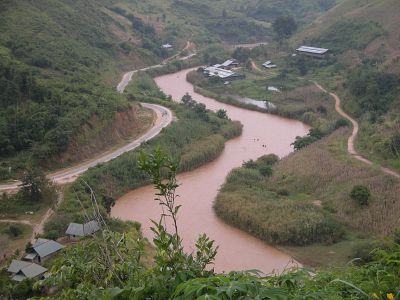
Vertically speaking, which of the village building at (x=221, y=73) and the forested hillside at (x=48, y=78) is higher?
the forested hillside at (x=48, y=78)

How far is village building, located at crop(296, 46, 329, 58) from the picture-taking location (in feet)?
157

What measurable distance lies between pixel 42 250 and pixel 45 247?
0.22 meters

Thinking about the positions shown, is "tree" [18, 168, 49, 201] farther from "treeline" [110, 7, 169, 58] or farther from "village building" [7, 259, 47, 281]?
"treeline" [110, 7, 169, 58]

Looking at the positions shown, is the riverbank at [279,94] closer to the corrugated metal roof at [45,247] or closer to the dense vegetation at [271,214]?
the dense vegetation at [271,214]

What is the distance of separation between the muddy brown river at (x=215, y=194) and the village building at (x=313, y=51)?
39.7 ft

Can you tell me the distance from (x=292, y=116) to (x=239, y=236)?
61.4 ft

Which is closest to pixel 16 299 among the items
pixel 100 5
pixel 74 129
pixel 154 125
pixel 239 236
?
pixel 239 236

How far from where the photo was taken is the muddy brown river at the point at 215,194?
62.7ft

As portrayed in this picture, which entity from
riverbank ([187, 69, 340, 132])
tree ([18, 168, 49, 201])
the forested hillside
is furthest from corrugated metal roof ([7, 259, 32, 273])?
riverbank ([187, 69, 340, 132])

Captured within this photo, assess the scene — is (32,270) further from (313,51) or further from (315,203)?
(313,51)

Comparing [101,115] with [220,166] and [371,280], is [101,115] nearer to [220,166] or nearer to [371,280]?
[220,166]

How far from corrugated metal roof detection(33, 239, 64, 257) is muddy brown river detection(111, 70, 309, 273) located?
14.4ft

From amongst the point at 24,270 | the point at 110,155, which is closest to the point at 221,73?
the point at 110,155

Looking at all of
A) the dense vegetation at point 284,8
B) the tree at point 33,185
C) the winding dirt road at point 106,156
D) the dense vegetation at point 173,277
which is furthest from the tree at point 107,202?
the dense vegetation at point 284,8
